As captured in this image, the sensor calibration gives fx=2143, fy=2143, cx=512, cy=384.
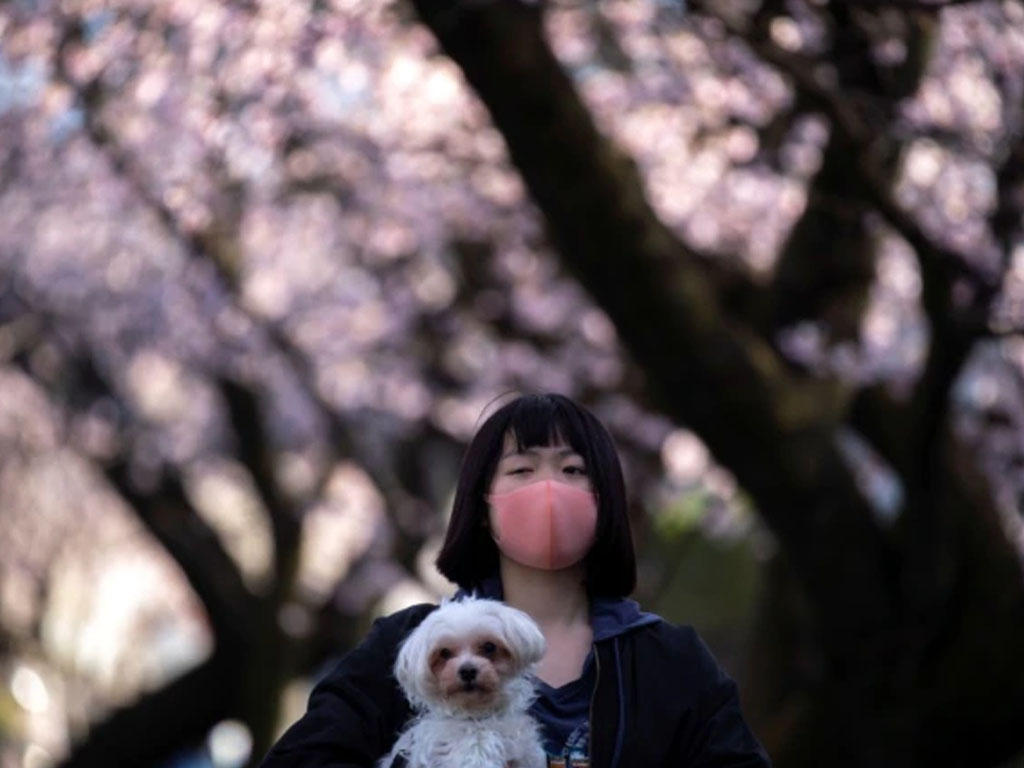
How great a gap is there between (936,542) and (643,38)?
4012 mm

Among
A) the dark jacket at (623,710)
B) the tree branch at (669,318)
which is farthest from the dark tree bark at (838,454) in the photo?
the dark jacket at (623,710)

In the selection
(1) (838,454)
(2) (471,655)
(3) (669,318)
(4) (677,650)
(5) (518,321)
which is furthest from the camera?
(5) (518,321)

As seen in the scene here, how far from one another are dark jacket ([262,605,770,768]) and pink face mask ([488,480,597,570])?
16 cm

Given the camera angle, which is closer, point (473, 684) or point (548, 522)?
point (473, 684)

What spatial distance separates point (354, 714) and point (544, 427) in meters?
0.55

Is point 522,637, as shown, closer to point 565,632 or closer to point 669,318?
point 565,632

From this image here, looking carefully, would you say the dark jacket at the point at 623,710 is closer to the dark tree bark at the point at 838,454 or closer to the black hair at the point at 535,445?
the black hair at the point at 535,445

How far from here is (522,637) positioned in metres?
3.21

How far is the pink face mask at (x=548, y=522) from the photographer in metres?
3.40

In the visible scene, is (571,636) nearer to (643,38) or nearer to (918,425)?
(918,425)

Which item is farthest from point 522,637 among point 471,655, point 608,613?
point 608,613

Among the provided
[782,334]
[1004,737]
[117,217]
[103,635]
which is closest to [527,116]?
[782,334]

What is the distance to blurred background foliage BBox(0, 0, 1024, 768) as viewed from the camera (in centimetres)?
795

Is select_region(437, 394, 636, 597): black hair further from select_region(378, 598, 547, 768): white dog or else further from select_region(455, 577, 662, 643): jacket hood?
select_region(378, 598, 547, 768): white dog
